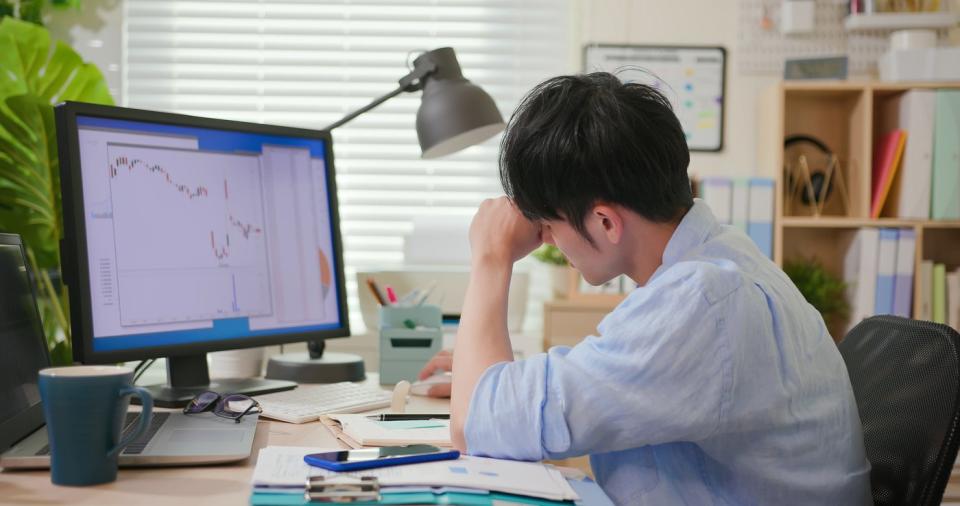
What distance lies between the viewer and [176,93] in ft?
9.99

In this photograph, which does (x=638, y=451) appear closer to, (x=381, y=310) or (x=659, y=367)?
(x=659, y=367)

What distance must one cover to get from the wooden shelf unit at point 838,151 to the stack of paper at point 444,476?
210cm

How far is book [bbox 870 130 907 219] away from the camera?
8.99 ft

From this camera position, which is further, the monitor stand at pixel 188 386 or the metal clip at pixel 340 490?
the monitor stand at pixel 188 386

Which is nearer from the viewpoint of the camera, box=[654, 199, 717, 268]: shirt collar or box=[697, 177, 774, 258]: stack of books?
box=[654, 199, 717, 268]: shirt collar

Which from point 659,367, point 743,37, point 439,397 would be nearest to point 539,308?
point 743,37

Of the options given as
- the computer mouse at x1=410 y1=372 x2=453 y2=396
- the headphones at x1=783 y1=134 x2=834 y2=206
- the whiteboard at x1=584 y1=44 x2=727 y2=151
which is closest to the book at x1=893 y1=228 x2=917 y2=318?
the headphones at x1=783 y1=134 x2=834 y2=206

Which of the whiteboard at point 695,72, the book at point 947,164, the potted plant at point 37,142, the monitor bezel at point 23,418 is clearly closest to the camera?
the monitor bezel at point 23,418

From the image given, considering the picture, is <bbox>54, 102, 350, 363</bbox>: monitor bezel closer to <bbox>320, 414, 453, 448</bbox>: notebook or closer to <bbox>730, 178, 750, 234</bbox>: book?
<bbox>320, 414, 453, 448</bbox>: notebook

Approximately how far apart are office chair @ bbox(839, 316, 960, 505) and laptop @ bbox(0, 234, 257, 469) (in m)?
0.70

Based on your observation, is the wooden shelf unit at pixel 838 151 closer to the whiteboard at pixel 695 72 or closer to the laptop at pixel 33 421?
the whiteboard at pixel 695 72

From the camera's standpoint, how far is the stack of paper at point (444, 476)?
0.77 metres

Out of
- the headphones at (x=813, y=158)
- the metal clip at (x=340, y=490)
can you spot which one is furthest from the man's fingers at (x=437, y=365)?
the headphones at (x=813, y=158)

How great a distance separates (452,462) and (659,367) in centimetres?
21
